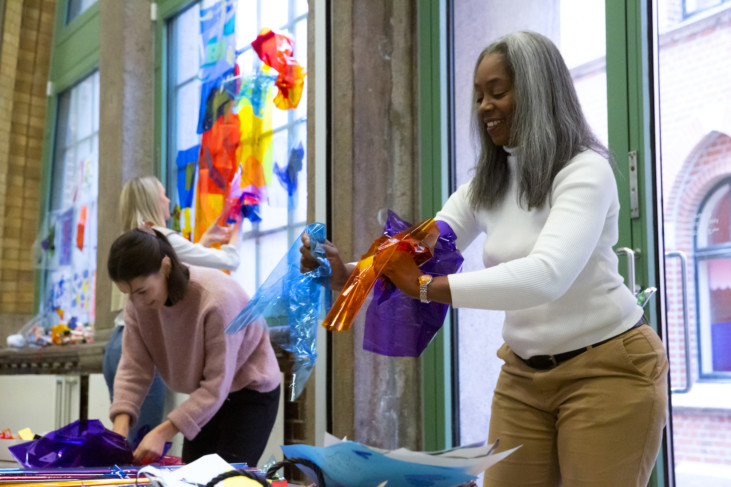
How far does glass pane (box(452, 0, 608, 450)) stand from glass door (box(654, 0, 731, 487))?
24 centimetres

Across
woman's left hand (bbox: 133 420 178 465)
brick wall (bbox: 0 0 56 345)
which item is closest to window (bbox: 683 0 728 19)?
woman's left hand (bbox: 133 420 178 465)

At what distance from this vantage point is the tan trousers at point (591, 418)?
1.47 meters

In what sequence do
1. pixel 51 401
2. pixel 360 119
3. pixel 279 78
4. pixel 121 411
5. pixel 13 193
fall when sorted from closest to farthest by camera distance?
pixel 121 411
pixel 360 119
pixel 279 78
pixel 51 401
pixel 13 193

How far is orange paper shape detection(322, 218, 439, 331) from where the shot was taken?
1310mm

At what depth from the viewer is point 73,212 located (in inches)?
247

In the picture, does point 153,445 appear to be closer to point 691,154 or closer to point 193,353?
point 193,353

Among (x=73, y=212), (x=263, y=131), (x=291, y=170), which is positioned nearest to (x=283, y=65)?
(x=263, y=131)

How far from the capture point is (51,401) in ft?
16.9

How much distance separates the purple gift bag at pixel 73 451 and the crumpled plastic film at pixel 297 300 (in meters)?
0.29

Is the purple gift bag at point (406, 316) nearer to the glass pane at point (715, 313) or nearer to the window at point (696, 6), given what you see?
the glass pane at point (715, 313)

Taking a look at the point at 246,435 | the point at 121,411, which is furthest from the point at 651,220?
the point at 121,411

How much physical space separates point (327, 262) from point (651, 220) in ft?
4.66

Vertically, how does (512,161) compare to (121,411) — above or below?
above

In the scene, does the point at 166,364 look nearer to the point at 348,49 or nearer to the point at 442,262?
the point at 442,262
